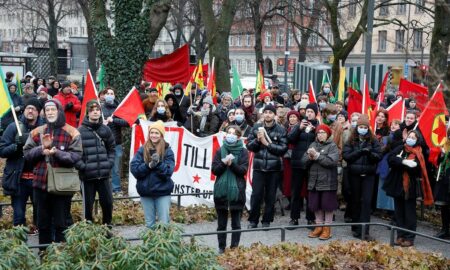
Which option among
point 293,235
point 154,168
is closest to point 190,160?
point 293,235

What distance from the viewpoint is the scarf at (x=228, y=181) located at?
912cm

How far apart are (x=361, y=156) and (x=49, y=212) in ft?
14.6

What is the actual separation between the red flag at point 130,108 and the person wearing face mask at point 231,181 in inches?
138

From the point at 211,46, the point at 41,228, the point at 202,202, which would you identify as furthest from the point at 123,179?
the point at 211,46

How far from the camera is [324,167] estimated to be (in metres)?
10.3

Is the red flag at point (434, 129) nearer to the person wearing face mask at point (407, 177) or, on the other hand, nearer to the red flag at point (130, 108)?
the person wearing face mask at point (407, 177)

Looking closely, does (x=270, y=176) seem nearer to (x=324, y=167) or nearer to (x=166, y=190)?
(x=324, y=167)

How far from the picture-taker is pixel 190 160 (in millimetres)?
12359

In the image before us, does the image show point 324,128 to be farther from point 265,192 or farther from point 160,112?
point 160,112

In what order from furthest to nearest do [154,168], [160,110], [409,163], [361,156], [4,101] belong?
[160,110], [361,156], [409,163], [4,101], [154,168]

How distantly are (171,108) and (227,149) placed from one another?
495cm

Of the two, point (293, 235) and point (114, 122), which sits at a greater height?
point (114, 122)

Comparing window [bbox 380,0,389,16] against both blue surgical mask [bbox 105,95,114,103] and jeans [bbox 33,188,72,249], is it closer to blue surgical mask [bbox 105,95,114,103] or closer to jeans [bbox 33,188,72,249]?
blue surgical mask [bbox 105,95,114,103]

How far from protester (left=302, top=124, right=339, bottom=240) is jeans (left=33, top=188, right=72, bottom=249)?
11.9 ft
